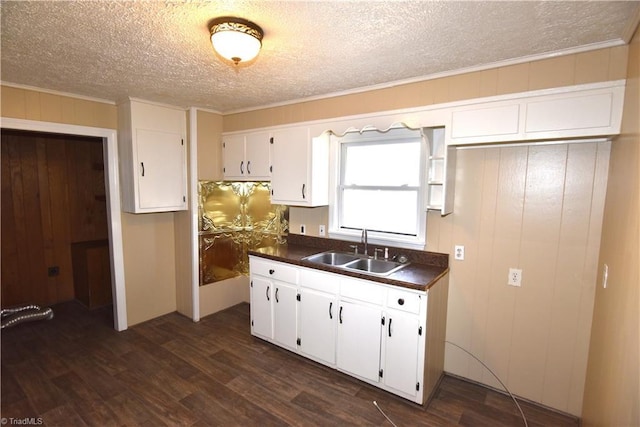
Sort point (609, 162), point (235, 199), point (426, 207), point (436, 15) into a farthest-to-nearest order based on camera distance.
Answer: point (235, 199) → point (426, 207) → point (609, 162) → point (436, 15)

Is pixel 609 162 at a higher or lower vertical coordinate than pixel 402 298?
higher

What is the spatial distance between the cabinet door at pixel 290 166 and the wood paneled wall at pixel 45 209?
2252 millimetres

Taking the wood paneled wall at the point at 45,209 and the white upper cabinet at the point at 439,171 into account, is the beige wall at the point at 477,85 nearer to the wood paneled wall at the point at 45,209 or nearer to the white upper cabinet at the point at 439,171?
the white upper cabinet at the point at 439,171

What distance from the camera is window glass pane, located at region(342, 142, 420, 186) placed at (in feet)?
9.12

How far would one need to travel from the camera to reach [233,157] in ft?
12.2

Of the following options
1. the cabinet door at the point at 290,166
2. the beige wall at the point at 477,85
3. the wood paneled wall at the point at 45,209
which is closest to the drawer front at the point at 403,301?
the cabinet door at the point at 290,166

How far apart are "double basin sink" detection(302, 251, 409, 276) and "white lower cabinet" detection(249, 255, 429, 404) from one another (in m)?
0.25

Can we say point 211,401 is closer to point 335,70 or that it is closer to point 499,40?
point 335,70

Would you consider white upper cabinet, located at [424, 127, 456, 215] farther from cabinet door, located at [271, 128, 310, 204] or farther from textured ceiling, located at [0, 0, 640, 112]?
cabinet door, located at [271, 128, 310, 204]

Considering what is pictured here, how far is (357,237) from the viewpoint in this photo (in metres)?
3.07

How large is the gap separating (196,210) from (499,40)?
3123 millimetres

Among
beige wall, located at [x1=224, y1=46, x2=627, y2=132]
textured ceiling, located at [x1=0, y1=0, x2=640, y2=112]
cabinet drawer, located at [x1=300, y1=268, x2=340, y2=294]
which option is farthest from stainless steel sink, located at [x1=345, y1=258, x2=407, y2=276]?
textured ceiling, located at [x1=0, y1=0, x2=640, y2=112]

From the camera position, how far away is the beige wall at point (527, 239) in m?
2.04

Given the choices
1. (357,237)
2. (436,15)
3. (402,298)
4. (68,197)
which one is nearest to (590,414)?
(402,298)
